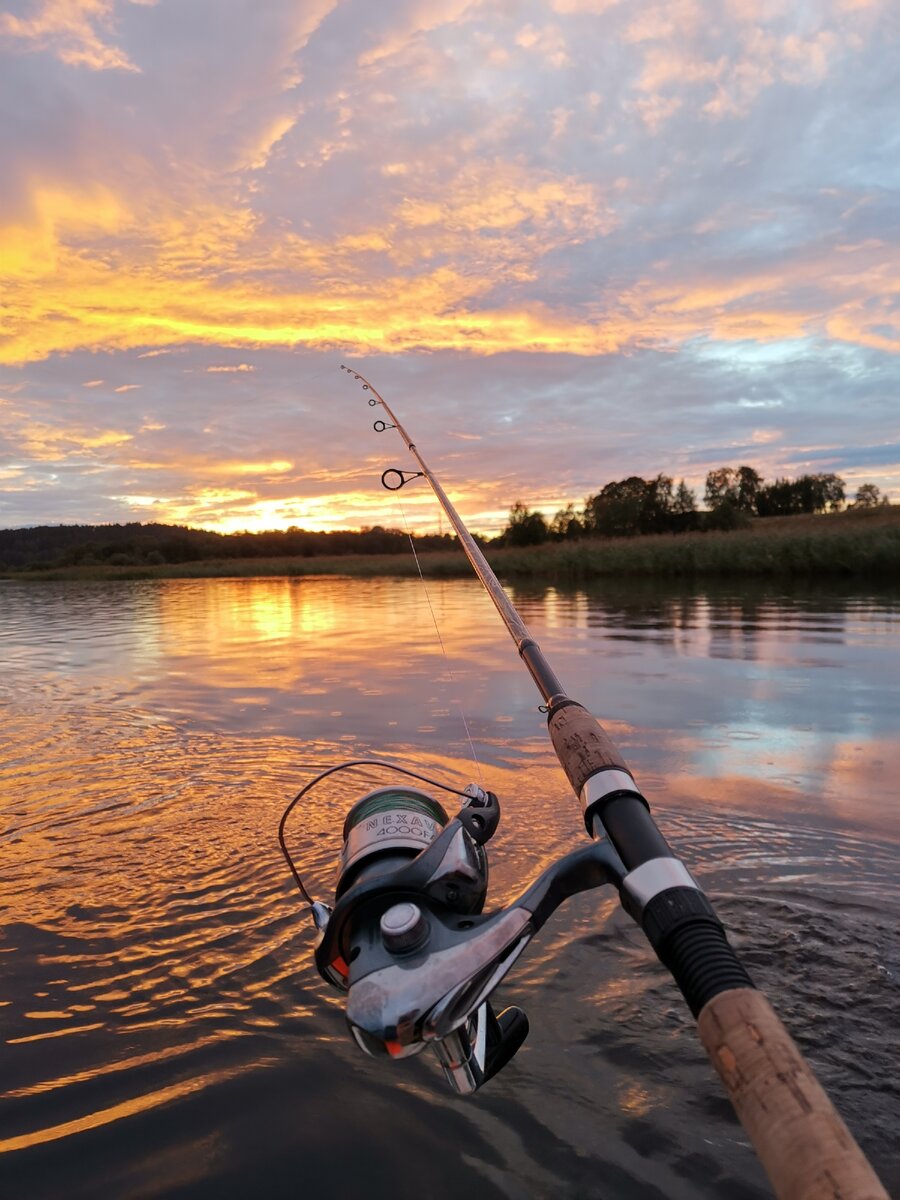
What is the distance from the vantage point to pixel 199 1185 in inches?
66.4

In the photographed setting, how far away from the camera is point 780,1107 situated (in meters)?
0.91

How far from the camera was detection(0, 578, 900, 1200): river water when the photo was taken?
1.77 meters

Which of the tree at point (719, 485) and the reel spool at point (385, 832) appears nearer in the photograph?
the reel spool at point (385, 832)

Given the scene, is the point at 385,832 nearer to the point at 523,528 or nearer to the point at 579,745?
the point at 579,745

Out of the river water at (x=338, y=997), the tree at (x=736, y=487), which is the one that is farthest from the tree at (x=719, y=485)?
the river water at (x=338, y=997)

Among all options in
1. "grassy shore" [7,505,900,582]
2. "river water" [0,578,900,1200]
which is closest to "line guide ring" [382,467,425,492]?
"river water" [0,578,900,1200]

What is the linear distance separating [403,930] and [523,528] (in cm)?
→ 4526

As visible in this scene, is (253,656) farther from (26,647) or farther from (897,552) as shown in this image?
(897,552)

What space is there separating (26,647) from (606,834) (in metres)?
11.7

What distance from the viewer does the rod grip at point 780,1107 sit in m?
0.81

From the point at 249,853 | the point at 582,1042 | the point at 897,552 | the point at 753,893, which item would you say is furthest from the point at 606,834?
the point at 897,552

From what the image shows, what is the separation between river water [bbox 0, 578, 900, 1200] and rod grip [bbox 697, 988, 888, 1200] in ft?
3.03

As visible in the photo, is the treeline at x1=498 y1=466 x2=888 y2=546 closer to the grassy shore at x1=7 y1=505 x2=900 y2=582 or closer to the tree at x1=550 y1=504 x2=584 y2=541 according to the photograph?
the tree at x1=550 y1=504 x2=584 y2=541

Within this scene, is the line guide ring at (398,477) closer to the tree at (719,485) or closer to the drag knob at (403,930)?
the drag knob at (403,930)
